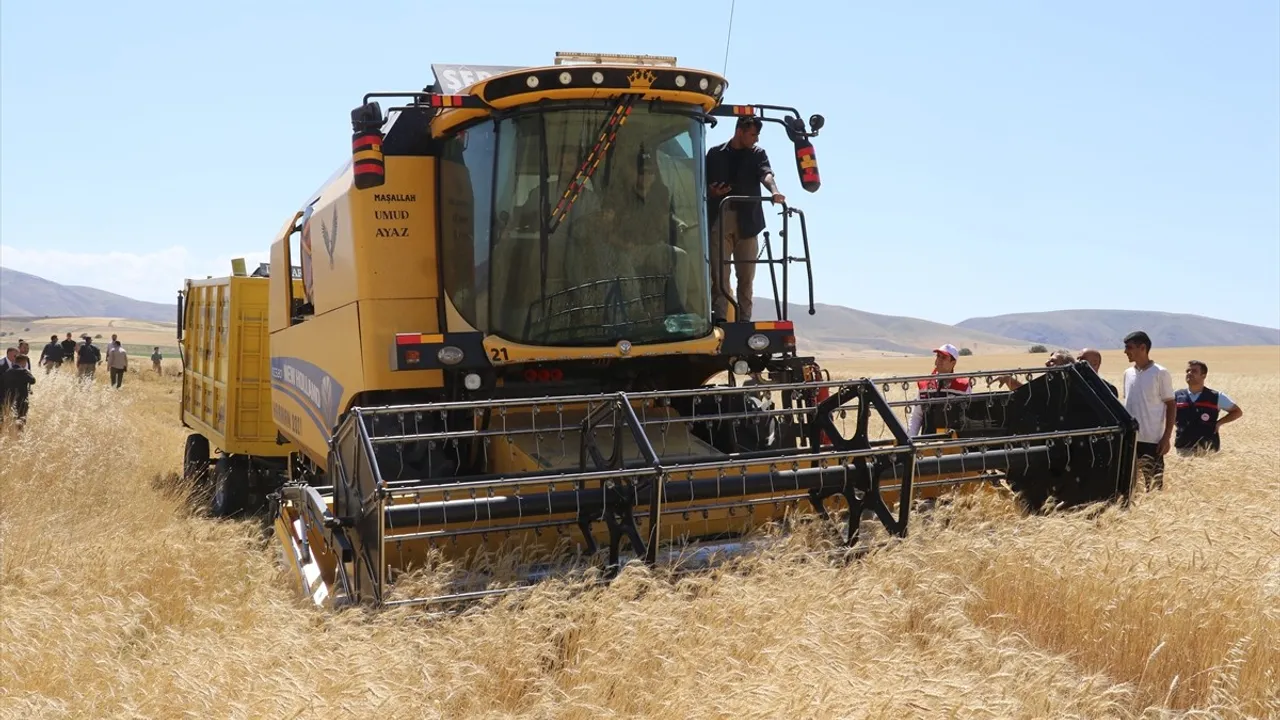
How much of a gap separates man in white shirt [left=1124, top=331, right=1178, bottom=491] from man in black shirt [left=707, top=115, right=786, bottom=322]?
2.72m

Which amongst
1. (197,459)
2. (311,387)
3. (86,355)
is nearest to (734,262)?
(311,387)

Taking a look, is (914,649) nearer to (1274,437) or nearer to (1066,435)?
(1066,435)

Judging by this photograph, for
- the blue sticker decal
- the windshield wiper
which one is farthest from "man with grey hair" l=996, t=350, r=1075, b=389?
the blue sticker decal

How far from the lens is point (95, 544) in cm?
745

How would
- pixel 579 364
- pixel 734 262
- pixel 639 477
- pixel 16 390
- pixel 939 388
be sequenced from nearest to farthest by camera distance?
pixel 639 477 → pixel 579 364 → pixel 734 262 → pixel 939 388 → pixel 16 390

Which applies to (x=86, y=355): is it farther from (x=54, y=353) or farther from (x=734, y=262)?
(x=734, y=262)

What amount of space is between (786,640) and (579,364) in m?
2.86

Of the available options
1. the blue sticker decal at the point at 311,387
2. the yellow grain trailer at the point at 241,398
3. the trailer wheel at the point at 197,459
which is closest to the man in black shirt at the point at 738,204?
the blue sticker decal at the point at 311,387

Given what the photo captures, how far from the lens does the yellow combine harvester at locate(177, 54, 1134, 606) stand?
17.4ft

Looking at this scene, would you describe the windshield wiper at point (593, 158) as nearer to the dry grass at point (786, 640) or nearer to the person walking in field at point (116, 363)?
the dry grass at point (786, 640)

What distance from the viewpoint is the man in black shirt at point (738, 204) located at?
6.86 meters

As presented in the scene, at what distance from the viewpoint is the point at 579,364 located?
6.64m

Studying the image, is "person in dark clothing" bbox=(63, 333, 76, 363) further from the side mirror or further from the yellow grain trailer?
the side mirror

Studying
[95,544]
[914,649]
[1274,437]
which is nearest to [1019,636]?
[914,649]
